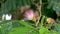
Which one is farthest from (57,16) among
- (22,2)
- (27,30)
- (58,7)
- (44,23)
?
(27,30)

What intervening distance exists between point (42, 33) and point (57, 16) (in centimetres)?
97

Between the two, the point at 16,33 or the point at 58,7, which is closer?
the point at 16,33

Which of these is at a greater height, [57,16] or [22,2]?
[22,2]

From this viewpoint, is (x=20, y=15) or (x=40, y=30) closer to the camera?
(x=40, y=30)

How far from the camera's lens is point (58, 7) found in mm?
1364

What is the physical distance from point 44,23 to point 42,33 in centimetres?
14

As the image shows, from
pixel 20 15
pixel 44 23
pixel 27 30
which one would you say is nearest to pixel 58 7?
pixel 20 15

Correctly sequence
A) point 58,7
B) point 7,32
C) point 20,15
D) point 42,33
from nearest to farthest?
1. point 42,33
2. point 7,32
3. point 58,7
4. point 20,15

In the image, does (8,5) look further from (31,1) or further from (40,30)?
(40,30)

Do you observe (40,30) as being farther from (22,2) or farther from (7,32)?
(22,2)

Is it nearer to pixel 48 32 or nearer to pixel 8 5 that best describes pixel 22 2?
pixel 8 5

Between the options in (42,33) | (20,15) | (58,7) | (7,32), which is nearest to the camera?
(42,33)

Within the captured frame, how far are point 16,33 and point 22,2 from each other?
720 millimetres

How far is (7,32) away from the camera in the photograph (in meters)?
0.78
